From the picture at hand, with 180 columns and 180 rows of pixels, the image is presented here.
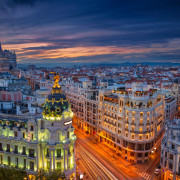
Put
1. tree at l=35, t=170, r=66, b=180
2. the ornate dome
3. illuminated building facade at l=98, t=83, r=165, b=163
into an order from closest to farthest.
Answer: tree at l=35, t=170, r=66, b=180, the ornate dome, illuminated building facade at l=98, t=83, r=165, b=163

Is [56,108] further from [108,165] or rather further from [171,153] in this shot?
[171,153]

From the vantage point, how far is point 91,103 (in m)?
114

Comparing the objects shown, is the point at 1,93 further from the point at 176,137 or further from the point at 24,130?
the point at 176,137

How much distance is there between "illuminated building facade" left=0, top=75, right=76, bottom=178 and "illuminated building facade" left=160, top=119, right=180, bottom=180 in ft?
104

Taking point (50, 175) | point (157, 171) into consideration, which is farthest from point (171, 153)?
point (50, 175)

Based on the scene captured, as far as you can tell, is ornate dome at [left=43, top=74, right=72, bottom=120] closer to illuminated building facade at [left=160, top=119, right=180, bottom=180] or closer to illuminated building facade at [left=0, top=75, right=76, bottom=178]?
illuminated building facade at [left=0, top=75, right=76, bottom=178]

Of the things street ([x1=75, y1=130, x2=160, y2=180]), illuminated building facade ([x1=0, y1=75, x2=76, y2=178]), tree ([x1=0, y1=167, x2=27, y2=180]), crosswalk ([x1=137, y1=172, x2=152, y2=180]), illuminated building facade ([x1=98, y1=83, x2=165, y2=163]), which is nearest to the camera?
tree ([x1=0, y1=167, x2=27, y2=180])

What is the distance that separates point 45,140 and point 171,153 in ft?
136

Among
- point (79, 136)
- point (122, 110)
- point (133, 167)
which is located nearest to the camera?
point (133, 167)

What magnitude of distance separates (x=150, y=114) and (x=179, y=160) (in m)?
24.0

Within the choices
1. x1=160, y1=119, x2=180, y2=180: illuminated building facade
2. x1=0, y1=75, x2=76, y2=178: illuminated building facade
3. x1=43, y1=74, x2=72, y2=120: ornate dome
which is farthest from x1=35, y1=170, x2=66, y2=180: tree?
x1=160, y1=119, x2=180, y2=180: illuminated building facade

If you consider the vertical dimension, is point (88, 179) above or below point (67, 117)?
below

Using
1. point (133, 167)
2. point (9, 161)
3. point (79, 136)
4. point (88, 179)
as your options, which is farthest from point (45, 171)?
point (79, 136)

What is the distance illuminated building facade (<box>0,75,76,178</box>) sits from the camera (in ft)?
200
